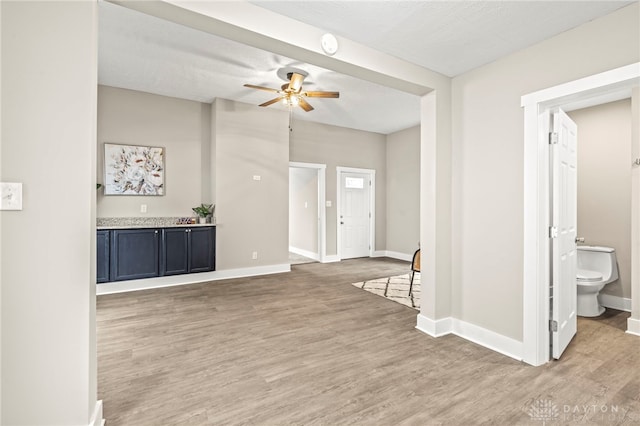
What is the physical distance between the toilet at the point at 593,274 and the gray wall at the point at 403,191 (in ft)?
9.94

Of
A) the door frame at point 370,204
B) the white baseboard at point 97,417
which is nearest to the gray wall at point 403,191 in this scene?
the door frame at point 370,204

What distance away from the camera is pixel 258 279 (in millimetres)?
5207

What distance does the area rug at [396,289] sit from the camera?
4.10 m

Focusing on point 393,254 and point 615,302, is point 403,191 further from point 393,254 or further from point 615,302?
point 615,302

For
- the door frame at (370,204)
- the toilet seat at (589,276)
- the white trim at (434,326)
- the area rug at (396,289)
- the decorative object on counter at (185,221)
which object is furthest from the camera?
the door frame at (370,204)

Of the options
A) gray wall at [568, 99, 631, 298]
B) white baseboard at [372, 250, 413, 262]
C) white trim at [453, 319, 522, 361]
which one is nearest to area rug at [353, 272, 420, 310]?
white trim at [453, 319, 522, 361]

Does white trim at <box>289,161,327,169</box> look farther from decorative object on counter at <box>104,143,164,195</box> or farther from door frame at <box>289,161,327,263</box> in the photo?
decorative object on counter at <box>104,143,164,195</box>

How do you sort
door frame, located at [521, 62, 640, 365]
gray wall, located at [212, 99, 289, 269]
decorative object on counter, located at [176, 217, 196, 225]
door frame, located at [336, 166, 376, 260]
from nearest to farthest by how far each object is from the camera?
1. door frame, located at [521, 62, 640, 365]
2. decorative object on counter, located at [176, 217, 196, 225]
3. gray wall, located at [212, 99, 289, 269]
4. door frame, located at [336, 166, 376, 260]

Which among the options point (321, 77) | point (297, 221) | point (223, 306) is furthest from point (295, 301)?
point (297, 221)

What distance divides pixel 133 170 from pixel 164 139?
0.69m

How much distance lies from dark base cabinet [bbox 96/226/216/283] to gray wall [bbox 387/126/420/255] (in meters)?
4.23

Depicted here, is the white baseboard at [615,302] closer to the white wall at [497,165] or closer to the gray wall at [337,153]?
the white wall at [497,165]

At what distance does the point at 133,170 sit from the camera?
4.80 metres

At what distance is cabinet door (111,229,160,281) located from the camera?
14.0ft
